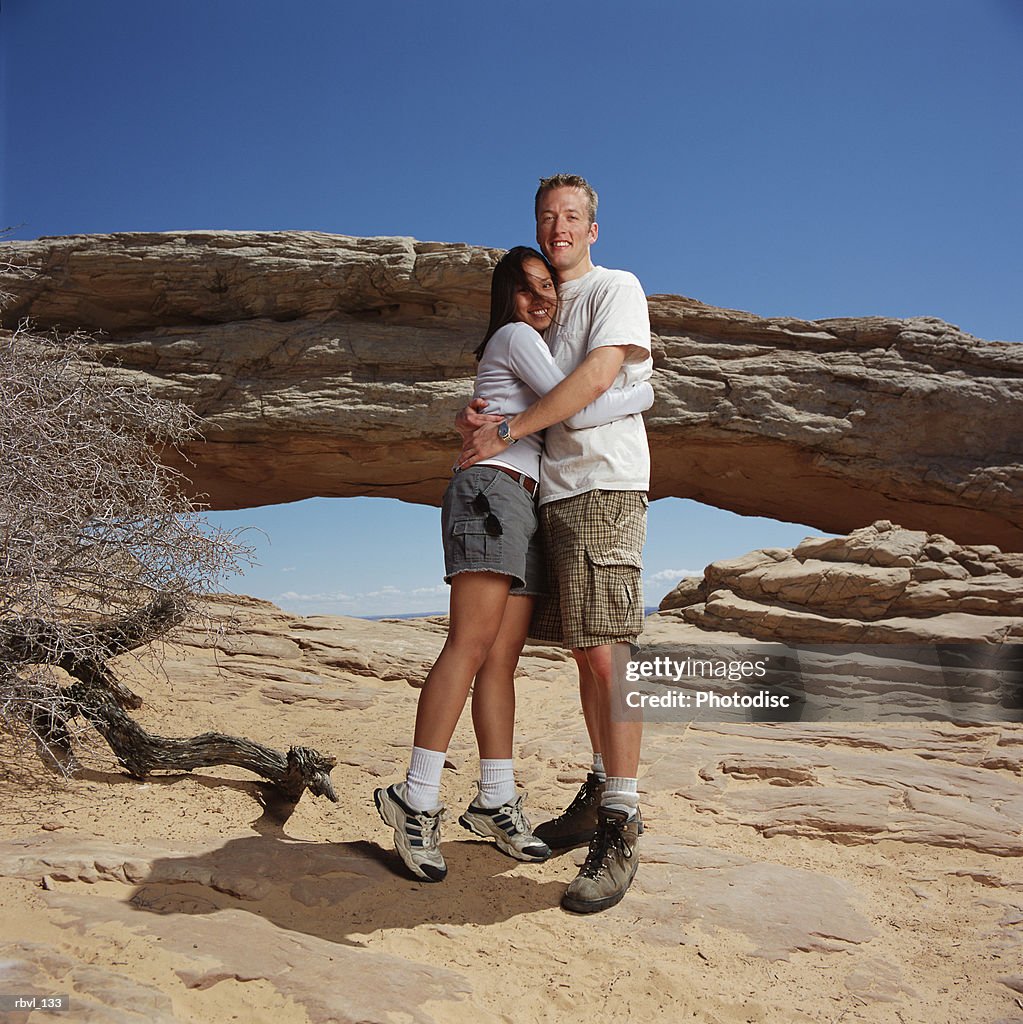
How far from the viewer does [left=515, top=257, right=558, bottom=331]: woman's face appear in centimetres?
279

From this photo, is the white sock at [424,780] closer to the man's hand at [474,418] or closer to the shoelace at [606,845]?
the shoelace at [606,845]

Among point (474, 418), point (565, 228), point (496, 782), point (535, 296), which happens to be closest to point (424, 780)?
point (496, 782)

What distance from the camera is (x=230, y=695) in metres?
5.21

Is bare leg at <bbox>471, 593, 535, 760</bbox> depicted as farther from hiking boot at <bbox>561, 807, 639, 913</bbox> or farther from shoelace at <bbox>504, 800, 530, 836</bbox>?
hiking boot at <bbox>561, 807, 639, 913</bbox>

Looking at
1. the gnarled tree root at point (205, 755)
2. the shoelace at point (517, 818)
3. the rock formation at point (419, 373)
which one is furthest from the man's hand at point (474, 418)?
the rock formation at point (419, 373)

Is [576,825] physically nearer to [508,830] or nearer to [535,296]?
[508,830]

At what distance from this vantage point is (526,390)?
9.14 ft

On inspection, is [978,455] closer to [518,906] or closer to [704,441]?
[704,441]

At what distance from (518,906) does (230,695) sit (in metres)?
3.20

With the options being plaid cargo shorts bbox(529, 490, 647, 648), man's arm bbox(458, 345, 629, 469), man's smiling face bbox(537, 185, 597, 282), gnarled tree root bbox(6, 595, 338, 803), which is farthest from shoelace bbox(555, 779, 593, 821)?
man's smiling face bbox(537, 185, 597, 282)

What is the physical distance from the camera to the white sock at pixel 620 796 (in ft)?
8.46

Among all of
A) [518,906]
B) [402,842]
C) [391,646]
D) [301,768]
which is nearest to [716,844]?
[518,906]

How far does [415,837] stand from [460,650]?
587mm

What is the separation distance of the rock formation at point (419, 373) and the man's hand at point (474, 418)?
6.47 meters
